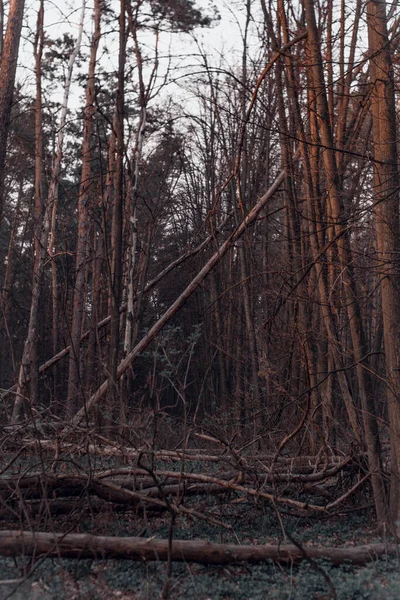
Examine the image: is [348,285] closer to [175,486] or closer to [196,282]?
[175,486]

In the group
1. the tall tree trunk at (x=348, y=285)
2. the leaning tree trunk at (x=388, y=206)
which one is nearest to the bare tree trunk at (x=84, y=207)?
the tall tree trunk at (x=348, y=285)

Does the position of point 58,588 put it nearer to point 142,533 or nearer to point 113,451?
point 142,533

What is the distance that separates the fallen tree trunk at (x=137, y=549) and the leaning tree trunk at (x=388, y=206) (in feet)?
4.38

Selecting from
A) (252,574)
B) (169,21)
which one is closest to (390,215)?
(252,574)

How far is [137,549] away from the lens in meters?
4.20

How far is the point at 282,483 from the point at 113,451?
5.24 feet

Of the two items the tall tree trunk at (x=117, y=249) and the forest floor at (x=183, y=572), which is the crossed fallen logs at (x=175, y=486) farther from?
the tall tree trunk at (x=117, y=249)

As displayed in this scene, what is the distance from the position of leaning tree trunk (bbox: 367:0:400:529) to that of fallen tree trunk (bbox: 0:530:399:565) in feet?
4.38

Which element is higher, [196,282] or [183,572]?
[196,282]

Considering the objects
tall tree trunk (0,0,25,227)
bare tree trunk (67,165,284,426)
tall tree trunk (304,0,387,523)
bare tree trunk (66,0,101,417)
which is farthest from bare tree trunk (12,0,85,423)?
tall tree trunk (304,0,387,523)

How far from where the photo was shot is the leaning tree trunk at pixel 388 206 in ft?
17.6

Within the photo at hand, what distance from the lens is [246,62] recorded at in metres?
17.1

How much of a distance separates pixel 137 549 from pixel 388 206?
10.8 feet

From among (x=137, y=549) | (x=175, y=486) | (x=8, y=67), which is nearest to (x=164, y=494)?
(x=137, y=549)
